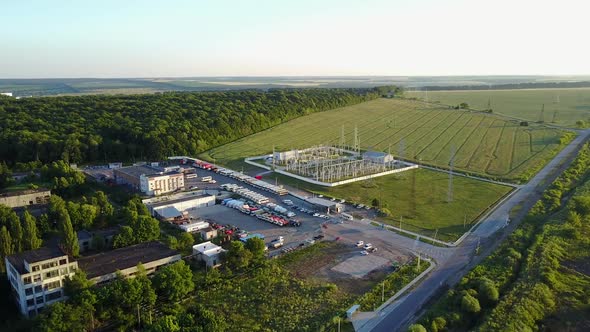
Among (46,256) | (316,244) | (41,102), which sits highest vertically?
(41,102)

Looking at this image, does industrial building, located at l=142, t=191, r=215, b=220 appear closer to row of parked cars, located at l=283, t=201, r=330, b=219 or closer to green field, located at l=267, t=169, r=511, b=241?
row of parked cars, located at l=283, t=201, r=330, b=219

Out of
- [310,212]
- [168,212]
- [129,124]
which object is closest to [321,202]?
[310,212]

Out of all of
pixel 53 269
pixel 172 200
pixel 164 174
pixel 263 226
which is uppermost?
pixel 53 269

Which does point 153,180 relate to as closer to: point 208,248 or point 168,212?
point 168,212

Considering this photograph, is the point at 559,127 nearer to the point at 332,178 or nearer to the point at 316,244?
the point at 332,178

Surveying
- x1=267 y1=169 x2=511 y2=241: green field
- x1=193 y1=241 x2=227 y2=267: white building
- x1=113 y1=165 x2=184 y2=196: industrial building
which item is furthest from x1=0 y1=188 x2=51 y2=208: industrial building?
x1=267 y1=169 x2=511 y2=241: green field

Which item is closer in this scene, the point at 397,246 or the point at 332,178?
the point at 397,246

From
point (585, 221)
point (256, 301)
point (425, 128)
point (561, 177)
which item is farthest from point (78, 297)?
point (425, 128)
